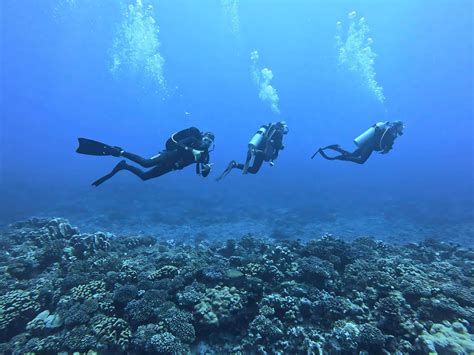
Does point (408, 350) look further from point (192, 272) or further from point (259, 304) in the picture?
point (192, 272)

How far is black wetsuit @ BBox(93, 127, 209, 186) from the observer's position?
8.52 m

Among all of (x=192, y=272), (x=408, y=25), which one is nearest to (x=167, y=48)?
(x=408, y=25)

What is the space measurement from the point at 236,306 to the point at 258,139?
20.8 feet

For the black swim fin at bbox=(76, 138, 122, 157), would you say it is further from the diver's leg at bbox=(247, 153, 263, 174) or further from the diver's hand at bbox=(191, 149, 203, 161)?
the diver's leg at bbox=(247, 153, 263, 174)

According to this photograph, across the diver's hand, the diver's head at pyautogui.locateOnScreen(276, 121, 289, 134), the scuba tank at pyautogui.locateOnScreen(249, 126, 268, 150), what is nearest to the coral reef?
the diver's hand

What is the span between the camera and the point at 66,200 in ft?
86.5

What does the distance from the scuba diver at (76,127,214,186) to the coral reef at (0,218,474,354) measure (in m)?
2.82

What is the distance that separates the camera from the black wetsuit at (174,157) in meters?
8.52

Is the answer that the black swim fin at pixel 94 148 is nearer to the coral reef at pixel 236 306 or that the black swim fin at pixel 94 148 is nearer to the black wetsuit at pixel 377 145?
the coral reef at pixel 236 306

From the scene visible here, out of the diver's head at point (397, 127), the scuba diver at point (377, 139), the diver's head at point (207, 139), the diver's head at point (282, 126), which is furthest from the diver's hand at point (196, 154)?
the diver's head at point (397, 127)

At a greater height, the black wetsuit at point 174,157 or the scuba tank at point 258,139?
the scuba tank at point 258,139

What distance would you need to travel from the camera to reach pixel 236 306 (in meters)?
6.21

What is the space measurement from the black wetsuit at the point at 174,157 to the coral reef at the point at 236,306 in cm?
280

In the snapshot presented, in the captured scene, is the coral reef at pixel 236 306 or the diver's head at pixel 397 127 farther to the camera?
the diver's head at pixel 397 127
